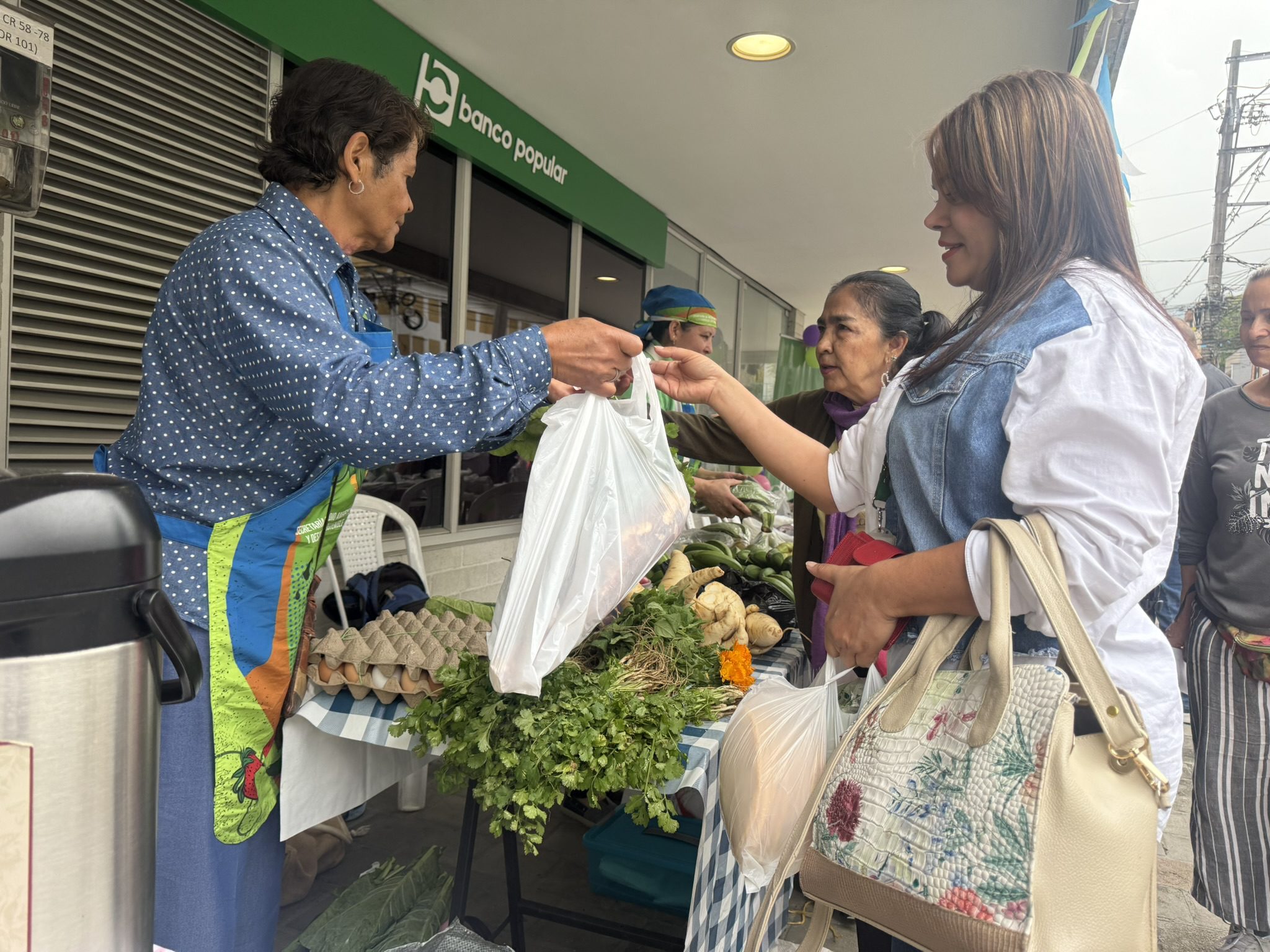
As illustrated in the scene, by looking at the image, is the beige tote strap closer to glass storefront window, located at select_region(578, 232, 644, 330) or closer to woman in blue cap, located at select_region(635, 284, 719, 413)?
woman in blue cap, located at select_region(635, 284, 719, 413)

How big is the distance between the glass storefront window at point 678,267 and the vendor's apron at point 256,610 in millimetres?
6231

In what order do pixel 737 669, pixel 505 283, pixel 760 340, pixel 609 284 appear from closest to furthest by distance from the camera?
pixel 737 669 → pixel 505 283 → pixel 609 284 → pixel 760 340

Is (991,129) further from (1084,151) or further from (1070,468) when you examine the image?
(1070,468)

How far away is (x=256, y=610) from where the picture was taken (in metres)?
1.48

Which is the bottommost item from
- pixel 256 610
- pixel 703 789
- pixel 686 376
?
pixel 703 789

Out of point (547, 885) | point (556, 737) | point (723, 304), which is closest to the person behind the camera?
point (556, 737)

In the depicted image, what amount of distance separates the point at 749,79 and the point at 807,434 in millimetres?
2658

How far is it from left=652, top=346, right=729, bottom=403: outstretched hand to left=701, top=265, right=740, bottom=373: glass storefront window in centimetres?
698

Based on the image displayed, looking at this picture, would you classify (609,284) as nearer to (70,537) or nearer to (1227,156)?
(1227,156)

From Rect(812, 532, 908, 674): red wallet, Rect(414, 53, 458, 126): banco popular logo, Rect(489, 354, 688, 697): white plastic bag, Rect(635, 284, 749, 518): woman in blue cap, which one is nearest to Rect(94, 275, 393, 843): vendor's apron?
Rect(489, 354, 688, 697): white plastic bag

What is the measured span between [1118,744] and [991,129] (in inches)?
32.9

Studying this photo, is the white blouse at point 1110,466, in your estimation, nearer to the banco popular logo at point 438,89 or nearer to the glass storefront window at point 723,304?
the banco popular logo at point 438,89

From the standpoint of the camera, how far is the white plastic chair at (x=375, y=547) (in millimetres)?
3475

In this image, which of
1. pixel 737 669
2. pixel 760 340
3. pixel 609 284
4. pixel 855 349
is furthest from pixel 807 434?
pixel 760 340
